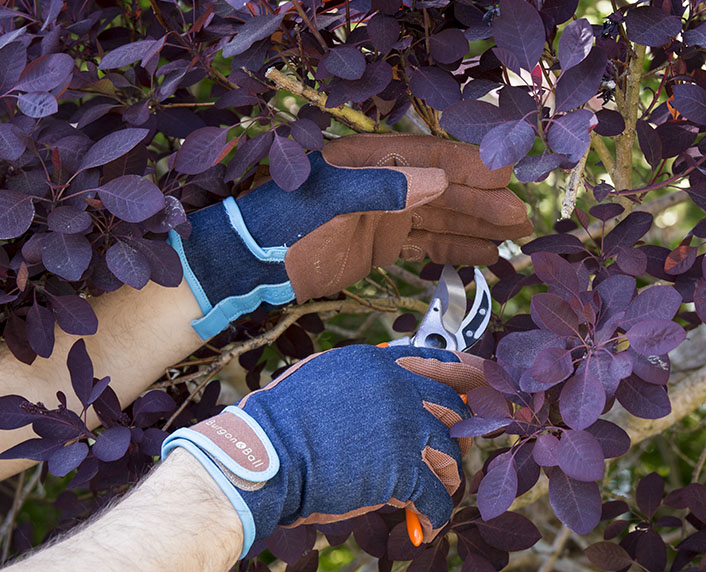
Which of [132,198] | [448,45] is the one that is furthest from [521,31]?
[132,198]

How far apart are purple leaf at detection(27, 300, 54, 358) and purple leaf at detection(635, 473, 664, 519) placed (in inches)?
60.2

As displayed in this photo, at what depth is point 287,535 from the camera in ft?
5.75

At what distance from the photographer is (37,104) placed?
135 cm

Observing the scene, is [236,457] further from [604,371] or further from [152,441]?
[604,371]

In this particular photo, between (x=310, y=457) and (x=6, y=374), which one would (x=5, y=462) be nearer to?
(x=6, y=374)

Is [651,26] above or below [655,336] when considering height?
above

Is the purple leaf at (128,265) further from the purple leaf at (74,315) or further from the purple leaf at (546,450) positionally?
the purple leaf at (546,450)

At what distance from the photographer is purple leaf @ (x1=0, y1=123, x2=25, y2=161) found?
135cm

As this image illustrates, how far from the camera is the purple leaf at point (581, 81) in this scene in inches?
49.4

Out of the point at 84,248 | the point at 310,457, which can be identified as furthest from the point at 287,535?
the point at 84,248

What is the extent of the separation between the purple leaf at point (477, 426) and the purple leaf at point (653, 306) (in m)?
0.28

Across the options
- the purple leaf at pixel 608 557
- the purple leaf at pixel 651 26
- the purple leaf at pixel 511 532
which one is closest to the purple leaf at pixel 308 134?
the purple leaf at pixel 651 26

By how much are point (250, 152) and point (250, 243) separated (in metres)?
0.32

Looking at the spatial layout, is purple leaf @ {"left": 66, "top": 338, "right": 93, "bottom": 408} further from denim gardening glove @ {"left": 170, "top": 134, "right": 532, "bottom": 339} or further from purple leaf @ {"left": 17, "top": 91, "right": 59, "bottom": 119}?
purple leaf @ {"left": 17, "top": 91, "right": 59, "bottom": 119}
